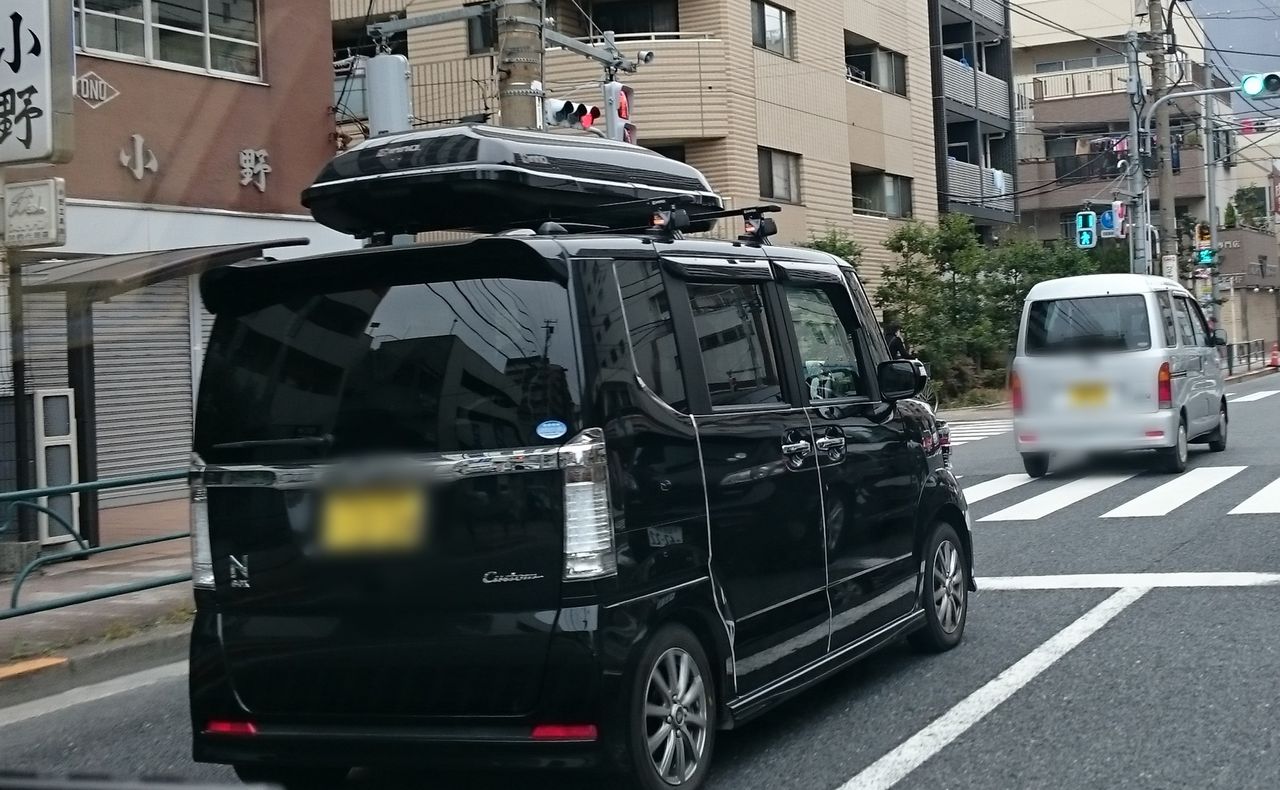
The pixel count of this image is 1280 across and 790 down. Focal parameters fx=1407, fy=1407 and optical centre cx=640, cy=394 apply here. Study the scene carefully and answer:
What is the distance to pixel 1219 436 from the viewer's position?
16.3 metres

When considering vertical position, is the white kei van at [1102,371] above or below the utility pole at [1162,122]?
below

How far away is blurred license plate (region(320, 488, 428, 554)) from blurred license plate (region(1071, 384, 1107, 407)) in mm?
11224

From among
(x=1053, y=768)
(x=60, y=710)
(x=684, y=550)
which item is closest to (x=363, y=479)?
(x=684, y=550)

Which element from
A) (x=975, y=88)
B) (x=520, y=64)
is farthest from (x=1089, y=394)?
(x=975, y=88)

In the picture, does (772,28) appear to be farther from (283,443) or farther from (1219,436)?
(283,443)

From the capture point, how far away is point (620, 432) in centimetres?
422

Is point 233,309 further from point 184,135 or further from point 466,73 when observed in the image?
point 466,73

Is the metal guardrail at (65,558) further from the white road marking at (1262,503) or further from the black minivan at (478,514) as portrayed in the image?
the white road marking at (1262,503)

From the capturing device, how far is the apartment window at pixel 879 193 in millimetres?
34312

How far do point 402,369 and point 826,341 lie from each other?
2199 mm

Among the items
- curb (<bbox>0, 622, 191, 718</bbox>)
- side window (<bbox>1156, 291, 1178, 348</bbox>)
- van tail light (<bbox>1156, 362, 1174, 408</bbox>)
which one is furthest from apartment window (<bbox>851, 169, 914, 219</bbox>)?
curb (<bbox>0, 622, 191, 718</bbox>)

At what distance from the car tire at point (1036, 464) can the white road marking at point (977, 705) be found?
711 cm

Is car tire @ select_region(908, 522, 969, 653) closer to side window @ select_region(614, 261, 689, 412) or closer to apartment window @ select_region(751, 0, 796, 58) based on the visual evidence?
side window @ select_region(614, 261, 689, 412)

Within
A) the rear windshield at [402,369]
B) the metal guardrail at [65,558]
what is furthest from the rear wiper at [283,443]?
the metal guardrail at [65,558]
